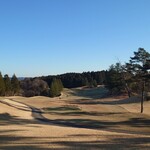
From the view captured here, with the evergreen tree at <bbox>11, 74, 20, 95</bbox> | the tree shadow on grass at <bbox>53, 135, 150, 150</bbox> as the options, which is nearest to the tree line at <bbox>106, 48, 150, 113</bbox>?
the evergreen tree at <bbox>11, 74, 20, 95</bbox>

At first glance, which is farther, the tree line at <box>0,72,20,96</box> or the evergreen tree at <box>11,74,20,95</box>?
the evergreen tree at <box>11,74,20,95</box>

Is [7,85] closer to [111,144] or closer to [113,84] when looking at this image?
[113,84]

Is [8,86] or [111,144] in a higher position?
[8,86]

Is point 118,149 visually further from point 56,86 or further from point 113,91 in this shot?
point 56,86

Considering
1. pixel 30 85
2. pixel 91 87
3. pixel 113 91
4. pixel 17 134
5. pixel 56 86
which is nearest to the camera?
pixel 17 134

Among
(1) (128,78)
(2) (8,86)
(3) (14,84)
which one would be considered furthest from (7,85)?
(1) (128,78)

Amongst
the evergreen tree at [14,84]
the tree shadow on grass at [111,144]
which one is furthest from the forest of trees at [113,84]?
the tree shadow on grass at [111,144]

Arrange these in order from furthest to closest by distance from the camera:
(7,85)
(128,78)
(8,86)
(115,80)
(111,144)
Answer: (8,86) → (7,85) → (115,80) → (128,78) → (111,144)

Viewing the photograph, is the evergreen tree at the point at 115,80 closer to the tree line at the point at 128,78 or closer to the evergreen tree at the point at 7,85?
the tree line at the point at 128,78

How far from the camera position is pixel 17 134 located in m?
19.2

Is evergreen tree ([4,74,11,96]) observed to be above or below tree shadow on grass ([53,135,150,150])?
above

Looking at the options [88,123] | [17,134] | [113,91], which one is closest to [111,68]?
[113,91]

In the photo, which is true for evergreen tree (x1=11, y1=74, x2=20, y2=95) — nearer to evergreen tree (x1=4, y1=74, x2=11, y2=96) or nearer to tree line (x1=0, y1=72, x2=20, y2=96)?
tree line (x1=0, y1=72, x2=20, y2=96)

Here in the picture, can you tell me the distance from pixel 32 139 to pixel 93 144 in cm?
298
